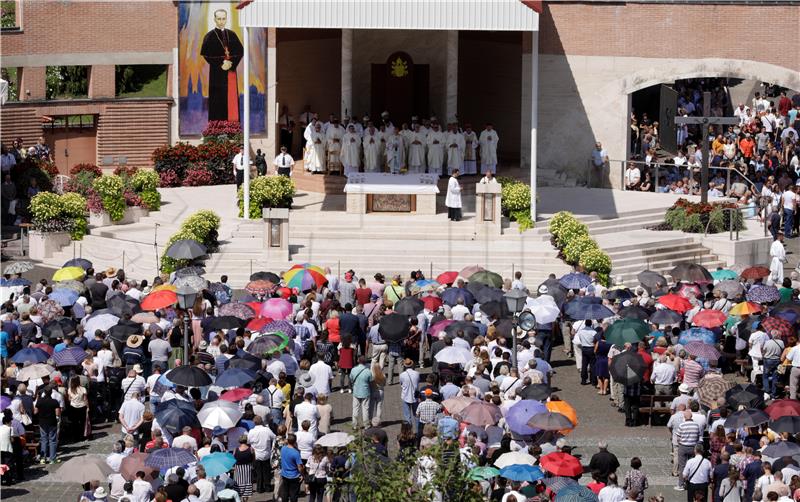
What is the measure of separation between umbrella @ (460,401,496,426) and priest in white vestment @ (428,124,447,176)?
59.9 feet

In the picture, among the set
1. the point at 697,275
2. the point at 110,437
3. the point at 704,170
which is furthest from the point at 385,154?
the point at 110,437

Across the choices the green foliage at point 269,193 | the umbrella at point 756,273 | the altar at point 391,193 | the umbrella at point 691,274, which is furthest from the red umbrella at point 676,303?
the green foliage at point 269,193

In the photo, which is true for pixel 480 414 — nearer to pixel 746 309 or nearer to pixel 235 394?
pixel 235 394

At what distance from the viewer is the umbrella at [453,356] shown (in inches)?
1036

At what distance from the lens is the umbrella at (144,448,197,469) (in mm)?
21359

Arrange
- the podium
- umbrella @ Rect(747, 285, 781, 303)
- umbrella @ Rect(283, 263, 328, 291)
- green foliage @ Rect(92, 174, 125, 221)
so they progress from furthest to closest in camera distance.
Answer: green foliage @ Rect(92, 174, 125, 221), the podium, umbrella @ Rect(283, 263, 328, 291), umbrella @ Rect(747, 285, 781, 303)

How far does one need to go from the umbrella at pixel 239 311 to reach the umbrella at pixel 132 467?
24.5 feet

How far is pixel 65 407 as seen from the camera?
1008 inches

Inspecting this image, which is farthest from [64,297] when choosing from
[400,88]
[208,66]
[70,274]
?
[208,66]

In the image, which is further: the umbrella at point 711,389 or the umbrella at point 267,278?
the umbrella at point 267,278

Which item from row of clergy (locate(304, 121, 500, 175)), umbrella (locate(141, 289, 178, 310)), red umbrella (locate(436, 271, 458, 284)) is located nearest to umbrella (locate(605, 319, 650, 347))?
red umbrella (locate(436, 271, 458, 284))

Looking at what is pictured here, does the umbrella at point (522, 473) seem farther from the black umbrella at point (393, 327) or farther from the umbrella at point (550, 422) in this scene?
the black umbrella at point (393, 327)

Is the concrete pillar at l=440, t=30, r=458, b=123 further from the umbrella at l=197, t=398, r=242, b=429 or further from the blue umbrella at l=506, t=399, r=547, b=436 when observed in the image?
the umbrella at l=197, t=398, r=242, b=429

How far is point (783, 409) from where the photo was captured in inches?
923
